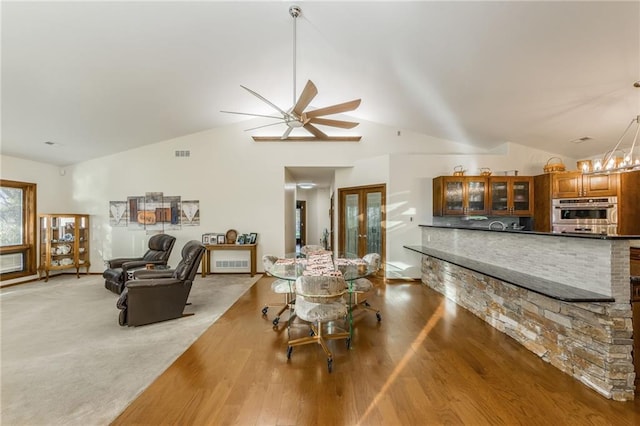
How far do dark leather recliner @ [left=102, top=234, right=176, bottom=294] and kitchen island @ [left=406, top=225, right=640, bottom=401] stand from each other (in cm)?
519

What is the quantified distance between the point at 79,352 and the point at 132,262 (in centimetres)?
244

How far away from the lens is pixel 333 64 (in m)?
3.96

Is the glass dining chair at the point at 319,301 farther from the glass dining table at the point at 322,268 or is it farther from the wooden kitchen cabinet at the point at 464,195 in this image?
the wooden kitchen cabinet at the point at 464,195

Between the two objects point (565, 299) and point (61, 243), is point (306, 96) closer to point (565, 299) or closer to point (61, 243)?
point (565, 299)

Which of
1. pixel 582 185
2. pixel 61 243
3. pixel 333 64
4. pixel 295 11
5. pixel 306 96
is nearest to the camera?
pixel 306 96

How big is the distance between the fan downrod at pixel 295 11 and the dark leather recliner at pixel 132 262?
4.38 meters

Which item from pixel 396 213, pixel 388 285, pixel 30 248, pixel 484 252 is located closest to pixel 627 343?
pixel 484 252

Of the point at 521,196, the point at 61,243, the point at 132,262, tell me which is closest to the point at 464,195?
the point at 521,196

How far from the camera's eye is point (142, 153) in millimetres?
6137

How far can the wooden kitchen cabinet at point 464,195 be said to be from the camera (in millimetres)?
5129

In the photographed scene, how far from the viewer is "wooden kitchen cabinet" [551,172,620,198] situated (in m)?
4.19

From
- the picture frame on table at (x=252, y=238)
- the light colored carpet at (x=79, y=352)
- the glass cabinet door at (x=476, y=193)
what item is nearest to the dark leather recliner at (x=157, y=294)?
the light colored carpet at (x=79, y=352)

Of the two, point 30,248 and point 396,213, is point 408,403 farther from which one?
point 30,248

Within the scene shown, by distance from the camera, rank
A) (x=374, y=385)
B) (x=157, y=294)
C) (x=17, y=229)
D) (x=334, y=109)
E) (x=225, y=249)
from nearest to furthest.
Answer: (x=374, y=385)
(x=334, y=109)
(x=157, y=294)
(x=17, y=229)
(x=225, y=249)
